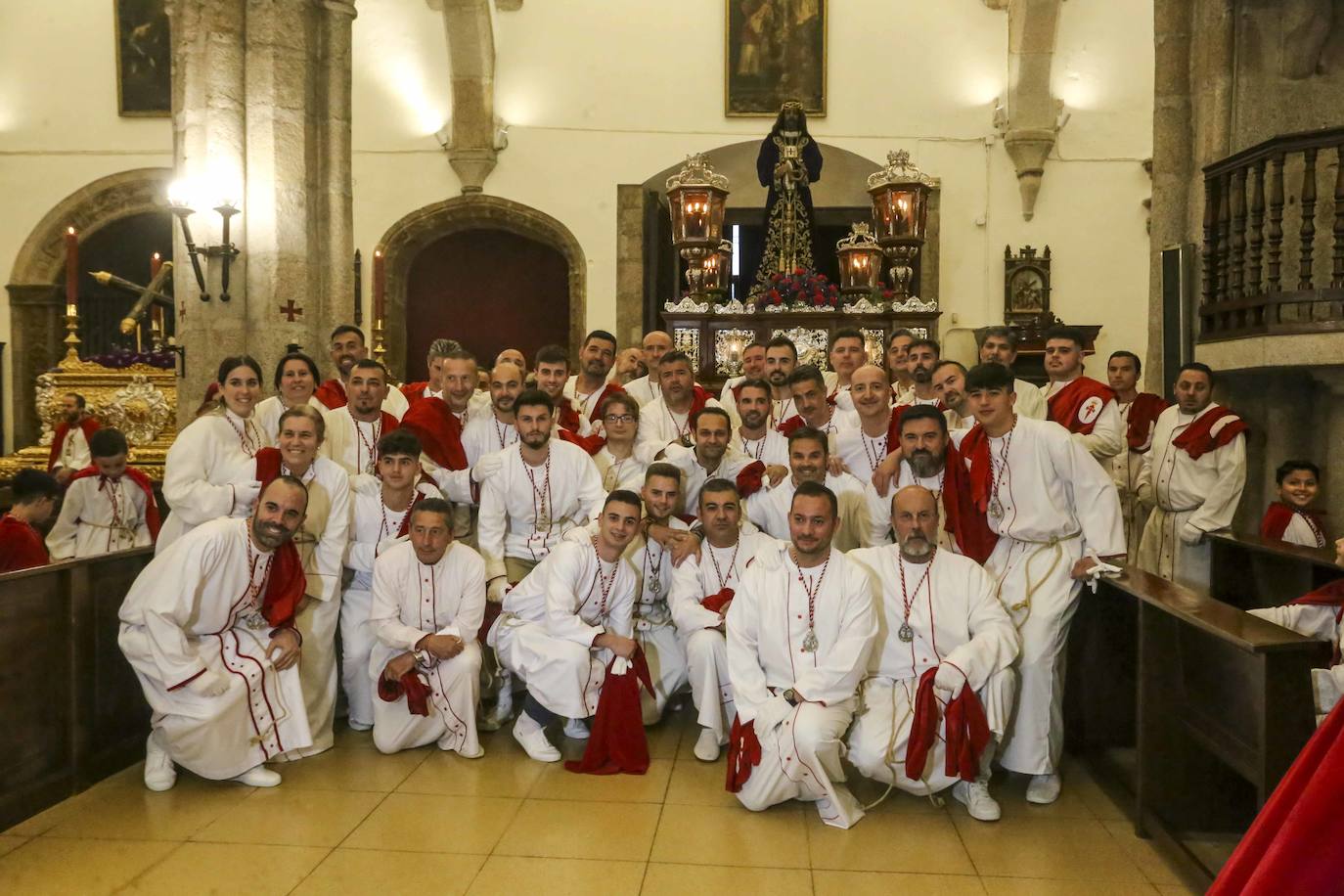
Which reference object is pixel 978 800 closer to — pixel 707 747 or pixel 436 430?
pixel 707 747

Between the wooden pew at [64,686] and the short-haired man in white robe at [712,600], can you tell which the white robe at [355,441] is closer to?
the wooden pew at [64,686]

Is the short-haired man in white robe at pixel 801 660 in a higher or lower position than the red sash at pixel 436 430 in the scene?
lower

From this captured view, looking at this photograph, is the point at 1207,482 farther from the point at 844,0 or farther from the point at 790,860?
the point at 844,0

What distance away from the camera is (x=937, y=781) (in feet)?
13.8

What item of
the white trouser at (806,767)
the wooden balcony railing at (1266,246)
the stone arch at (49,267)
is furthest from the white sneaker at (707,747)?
the stone arch at (49,267)

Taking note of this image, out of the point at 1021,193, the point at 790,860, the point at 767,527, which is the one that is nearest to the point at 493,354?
the point at 1021,193

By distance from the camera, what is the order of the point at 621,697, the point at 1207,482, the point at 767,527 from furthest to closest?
the point at 1207,482 < the point at 767,527 < the point at 621,697

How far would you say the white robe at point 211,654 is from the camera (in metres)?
4.33

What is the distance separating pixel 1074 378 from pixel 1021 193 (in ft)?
25.8

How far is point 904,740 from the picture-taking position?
13.8 feet

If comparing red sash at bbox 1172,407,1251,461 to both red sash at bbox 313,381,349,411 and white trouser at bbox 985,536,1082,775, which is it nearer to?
white trouser at bbox 985,536,1082,775

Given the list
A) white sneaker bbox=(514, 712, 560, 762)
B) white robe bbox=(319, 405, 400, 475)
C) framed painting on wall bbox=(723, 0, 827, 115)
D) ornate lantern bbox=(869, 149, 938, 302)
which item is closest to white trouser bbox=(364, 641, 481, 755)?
white sneaker bbox=(514, 712, 560, 762)

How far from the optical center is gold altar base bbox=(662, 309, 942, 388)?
9.83 metres

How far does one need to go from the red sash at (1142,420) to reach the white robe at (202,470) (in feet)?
16.8
